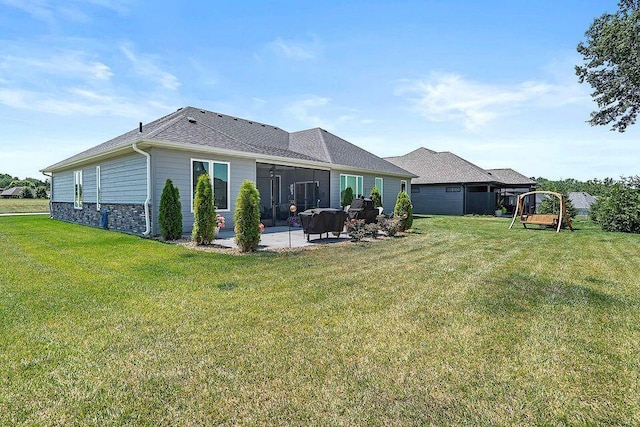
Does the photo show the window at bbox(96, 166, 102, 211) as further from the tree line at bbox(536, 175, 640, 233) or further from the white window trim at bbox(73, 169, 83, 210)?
the tree line at bbox(536, 175, 640, 233)

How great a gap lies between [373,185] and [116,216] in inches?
484

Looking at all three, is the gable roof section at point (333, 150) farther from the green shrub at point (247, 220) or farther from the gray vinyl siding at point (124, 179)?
the green shrub at point (247, 220)

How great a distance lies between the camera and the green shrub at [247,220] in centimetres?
741

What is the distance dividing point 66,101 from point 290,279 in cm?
1411

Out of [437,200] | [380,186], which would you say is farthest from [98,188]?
[437,200]

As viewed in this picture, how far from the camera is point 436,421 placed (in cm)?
192

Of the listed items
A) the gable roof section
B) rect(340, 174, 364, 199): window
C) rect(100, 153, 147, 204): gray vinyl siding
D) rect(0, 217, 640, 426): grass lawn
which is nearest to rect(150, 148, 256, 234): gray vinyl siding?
rect(100, 153, 147, 204): gray vinyl siding

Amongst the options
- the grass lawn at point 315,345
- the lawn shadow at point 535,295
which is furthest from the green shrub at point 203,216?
the lawn shadow at point 535,295

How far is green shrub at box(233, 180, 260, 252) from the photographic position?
7.41 meters

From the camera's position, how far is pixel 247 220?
7.45 m

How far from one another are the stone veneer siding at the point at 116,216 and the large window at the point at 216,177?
1.71 meters

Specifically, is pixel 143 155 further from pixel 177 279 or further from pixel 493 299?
pixel 493 299

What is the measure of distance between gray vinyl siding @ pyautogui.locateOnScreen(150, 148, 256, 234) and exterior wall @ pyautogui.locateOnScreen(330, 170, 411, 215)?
5408 mm

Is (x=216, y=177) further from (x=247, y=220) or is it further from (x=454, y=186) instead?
(x=454, y=186)
